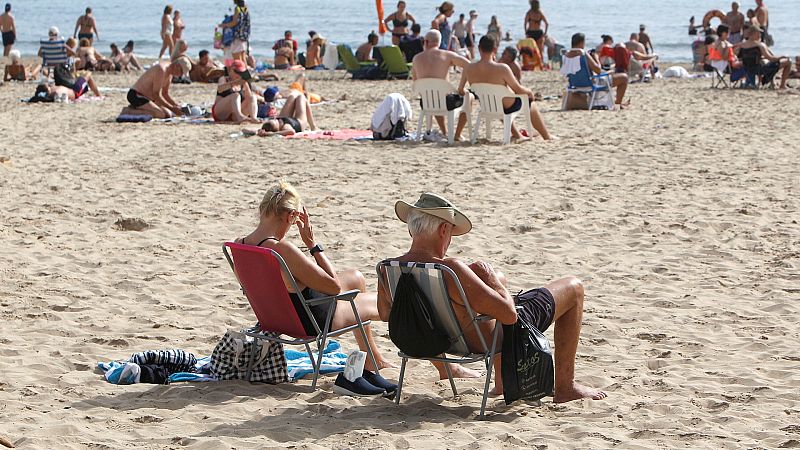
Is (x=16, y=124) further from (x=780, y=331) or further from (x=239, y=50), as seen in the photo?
(x=780, y=331)

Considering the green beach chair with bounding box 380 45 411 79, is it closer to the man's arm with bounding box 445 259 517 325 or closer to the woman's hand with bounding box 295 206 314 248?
the woman's hand with bounding box 295 206 314 248

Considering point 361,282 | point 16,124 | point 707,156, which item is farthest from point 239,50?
point 361,282

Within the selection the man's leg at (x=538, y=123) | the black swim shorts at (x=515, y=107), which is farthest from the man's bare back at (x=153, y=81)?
the man's leg at (x=538, y=123)

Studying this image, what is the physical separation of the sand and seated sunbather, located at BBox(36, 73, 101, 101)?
2.65 m

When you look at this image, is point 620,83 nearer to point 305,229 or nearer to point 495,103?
point 495,103

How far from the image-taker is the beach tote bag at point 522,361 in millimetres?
4062

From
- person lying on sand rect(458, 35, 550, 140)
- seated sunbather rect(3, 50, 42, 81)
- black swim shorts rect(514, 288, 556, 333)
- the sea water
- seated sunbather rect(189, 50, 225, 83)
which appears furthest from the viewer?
the sea water

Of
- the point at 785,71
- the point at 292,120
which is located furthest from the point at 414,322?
the point at 785,71

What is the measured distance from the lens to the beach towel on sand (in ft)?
14.8

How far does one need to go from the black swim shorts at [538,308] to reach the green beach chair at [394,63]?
15286 mm

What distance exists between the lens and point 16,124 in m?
13.3

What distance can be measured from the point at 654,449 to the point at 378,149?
7.74m

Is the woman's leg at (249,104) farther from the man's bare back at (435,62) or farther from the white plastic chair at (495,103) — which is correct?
the white plastic chair at (495,103)

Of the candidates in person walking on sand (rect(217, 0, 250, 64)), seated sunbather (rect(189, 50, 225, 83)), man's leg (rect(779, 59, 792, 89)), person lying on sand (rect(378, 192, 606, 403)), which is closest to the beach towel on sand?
person lying on sand (rect(378, 192, 606, 403))
